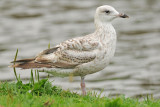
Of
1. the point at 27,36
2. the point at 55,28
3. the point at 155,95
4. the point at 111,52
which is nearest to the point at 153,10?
the point at 55,28

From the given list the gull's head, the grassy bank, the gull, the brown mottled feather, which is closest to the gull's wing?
the gull

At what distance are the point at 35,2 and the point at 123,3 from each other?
5784 mm

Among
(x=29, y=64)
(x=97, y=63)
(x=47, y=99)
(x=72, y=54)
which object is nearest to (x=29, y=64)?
(x=29, y=64)

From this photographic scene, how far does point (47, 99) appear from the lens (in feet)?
27.5

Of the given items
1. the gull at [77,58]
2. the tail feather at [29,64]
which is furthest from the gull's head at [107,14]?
the tail feather at [29,64]

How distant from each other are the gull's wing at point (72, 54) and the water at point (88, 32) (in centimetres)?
516

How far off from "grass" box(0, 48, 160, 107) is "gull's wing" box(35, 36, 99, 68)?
1.97ft

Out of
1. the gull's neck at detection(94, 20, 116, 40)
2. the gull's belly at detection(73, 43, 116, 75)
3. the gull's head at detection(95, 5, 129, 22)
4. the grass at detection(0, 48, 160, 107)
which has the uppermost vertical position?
the gull's head at detection(95, 5, 129, 22)

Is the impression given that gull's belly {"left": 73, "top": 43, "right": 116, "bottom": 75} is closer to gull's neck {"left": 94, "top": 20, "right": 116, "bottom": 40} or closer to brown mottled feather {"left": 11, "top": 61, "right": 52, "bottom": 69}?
gull's neck {"left": 94, "top": 20, "right": 116, "bottom": 40}

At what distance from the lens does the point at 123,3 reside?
28953mm

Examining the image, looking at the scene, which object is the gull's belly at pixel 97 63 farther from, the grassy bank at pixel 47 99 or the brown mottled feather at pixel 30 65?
the brown mottled feather at pixel 30 65

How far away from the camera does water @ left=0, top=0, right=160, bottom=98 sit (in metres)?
17.1

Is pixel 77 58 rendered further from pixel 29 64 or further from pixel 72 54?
pixel 29 64

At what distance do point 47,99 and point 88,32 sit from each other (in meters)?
15.0
